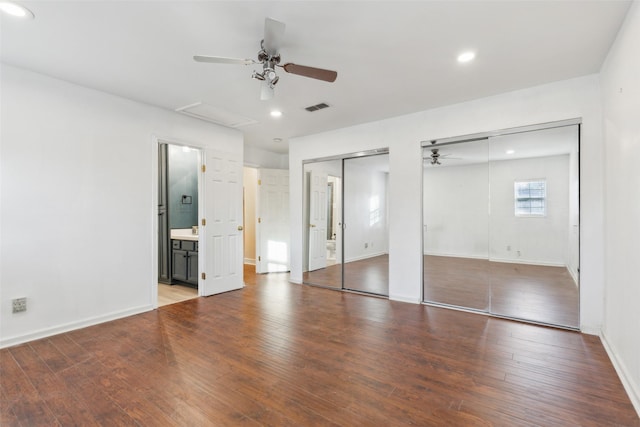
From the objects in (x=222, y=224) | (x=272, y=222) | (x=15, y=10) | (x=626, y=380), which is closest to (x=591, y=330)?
(x=626, y=380)

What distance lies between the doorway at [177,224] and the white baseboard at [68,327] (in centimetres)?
51

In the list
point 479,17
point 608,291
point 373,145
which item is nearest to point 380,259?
point 373,145

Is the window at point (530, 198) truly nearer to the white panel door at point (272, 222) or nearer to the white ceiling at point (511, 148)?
the white ceiling at point (511, 148)

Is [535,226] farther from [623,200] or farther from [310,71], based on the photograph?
[310,71]

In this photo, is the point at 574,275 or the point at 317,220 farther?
the point at 317,220

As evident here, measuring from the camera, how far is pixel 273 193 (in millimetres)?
6281

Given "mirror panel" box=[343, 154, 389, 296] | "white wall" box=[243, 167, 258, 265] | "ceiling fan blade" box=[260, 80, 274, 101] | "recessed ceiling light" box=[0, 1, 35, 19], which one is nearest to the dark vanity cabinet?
"white wall" box=[243, 167, 258, 265]

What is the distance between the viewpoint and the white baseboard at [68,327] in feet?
9.13

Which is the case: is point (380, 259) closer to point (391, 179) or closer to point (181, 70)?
point (391, 179)

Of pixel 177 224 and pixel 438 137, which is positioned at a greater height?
pixel 438 137

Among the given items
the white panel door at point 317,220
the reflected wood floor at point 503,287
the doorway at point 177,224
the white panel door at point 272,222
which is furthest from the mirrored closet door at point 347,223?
the doorway at point 177,224

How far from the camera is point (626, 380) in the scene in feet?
6.84

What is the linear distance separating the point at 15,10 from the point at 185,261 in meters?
3.63

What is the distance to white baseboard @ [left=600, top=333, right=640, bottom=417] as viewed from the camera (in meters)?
1.88
